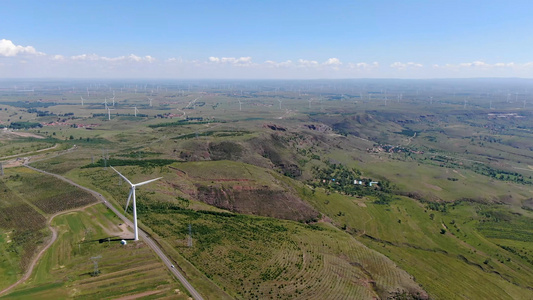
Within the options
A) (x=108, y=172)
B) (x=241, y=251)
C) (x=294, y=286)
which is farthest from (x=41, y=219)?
(x=294, y=286)

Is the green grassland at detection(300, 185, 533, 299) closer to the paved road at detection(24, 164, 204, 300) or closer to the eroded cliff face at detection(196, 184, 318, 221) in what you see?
the eroded cliff face at detection(196, 184, 318, 221)

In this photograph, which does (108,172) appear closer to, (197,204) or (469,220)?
(197,204)

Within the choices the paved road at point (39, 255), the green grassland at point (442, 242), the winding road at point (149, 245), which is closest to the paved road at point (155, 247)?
the winding road at point (149, 245)

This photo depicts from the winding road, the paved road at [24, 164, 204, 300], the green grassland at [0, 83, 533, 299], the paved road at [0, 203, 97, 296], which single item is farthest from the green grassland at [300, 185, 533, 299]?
the paved road at [0, 203, 97, 296]

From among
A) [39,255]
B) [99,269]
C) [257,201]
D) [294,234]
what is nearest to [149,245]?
[99,269]

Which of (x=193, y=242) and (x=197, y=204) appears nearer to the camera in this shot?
(x=193, y=242)

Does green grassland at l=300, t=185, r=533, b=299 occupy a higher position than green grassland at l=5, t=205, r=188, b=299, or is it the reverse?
green grassland at l=5, t=205, r=188, b=299

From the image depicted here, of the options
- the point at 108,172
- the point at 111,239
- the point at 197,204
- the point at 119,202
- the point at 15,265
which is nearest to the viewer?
the point at 15,265

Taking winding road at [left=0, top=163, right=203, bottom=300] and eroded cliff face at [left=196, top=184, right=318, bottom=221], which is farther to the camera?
eroded cliff face at [left=196, top=184, right=318, bottom=221]

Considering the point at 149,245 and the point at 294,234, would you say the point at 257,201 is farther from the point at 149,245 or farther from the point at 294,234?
the point at 149,245

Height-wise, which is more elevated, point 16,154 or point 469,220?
point 16,154

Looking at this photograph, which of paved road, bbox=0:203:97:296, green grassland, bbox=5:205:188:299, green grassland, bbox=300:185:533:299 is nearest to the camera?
green grassland, bbox=5:205:188:299
